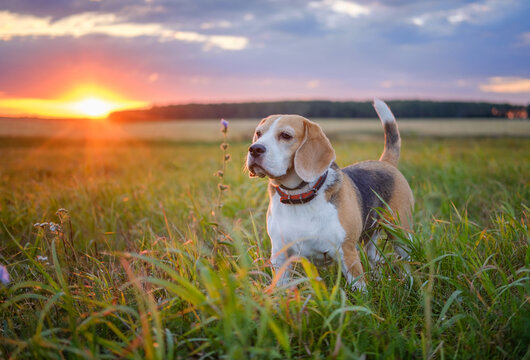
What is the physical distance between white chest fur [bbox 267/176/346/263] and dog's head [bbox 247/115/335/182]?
267 millimetres

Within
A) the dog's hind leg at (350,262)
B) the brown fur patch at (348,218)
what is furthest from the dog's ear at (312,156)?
the dog's hind leg at (350,262)

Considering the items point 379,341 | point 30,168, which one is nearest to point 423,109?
point 30,168

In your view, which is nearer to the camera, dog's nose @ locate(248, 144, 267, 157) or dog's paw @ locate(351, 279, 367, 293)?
dog's paw @ locate(351, 279, 367, 293)

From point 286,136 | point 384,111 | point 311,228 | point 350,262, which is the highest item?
point 384,111

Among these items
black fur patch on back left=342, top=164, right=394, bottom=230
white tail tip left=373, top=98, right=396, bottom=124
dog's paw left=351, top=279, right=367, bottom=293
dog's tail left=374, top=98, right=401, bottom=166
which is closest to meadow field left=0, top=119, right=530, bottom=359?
dog's paw left=351, top=279, right=367, bottom=293

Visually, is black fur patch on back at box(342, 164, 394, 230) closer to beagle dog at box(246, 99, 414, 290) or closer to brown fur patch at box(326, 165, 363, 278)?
beagle dog at box(246, 99, 414, 290)

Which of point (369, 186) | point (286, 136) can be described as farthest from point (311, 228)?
point (369, 186)

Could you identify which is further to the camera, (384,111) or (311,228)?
(384,111)

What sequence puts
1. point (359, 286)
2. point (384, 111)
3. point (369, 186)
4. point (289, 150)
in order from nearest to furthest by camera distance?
point (359, 286) → point (289, 150) → point (369, 186) → point (384, 111)

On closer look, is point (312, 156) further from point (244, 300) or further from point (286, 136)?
point (244, 300)

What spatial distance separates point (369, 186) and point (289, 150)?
1127mm

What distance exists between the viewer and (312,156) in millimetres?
3123

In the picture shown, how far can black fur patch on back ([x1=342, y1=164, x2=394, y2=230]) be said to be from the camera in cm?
362

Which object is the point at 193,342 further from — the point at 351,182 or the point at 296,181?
the point at 351,182
